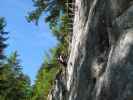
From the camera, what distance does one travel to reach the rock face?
9.30 meters

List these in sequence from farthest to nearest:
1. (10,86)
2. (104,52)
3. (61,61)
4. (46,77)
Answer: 1. (10,86)
2. (46,77)
3. (61,61)
4. (104,52)

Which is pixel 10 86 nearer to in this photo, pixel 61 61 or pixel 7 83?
pixel 7 83

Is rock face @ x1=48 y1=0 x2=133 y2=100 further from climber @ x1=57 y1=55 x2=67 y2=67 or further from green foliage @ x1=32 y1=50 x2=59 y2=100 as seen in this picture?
green foliage @ x1=32 y1=50 x2=59 y2=100

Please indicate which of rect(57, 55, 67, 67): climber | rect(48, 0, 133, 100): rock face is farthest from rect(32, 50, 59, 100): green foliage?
rect(48, 0, 133, 100): rock face

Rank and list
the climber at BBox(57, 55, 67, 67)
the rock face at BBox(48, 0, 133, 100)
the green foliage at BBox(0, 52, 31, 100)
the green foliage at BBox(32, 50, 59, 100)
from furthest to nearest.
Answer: the green foliage at BBox(0, 52, 31, 100) → the green foliage at BBox(32, 50, 59, 100) → the climber at BBox(57, 55, 67, 67) → the rock face at BBox(48, 0, 133, 100)

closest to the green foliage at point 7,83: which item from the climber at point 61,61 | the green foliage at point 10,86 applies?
the green foliage at point 10,86

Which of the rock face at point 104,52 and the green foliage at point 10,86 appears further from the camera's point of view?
the green foliage at point 10,86

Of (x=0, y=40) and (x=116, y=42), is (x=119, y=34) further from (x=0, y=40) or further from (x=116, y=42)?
(x=0, y=40)

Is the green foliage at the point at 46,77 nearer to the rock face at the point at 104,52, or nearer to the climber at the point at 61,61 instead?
the climber at the point at 61,61

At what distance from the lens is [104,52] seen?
11.3 meters

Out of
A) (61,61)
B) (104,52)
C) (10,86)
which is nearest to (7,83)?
(10,86)

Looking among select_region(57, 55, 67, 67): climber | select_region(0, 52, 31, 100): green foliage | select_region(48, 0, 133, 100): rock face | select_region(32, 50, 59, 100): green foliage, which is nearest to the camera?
select_region(48, 0, 133, 100): rock face

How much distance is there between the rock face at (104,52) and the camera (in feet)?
30.5

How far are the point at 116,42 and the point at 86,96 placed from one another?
197 cm
